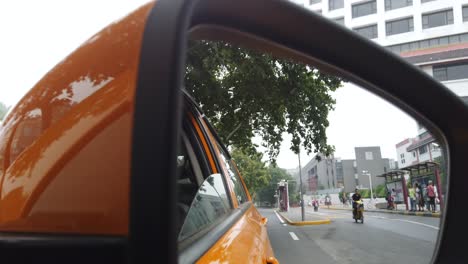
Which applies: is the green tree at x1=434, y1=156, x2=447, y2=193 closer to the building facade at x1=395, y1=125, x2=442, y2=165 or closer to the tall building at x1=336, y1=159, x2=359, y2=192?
the building facade at x1=395, y1=125, x2=442, y2=165

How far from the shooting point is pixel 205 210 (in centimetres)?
116

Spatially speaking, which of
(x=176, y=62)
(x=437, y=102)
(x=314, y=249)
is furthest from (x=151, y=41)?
(x=314, y=249)

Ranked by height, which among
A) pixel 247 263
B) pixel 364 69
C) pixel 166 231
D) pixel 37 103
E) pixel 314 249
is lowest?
pixel 314 249

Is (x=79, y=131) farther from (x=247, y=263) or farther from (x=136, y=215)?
(x=247, y=263)

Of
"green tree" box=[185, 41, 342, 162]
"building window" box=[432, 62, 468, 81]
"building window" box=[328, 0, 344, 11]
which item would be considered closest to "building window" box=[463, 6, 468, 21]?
"building window" box=[328, 0, 344, 11]

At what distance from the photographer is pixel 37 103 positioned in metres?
0.82

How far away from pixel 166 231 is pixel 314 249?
10419 millimetres

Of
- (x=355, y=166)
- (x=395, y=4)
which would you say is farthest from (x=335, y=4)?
(x=355, y=166)

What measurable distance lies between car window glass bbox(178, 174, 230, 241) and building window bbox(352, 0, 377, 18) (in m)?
59.1

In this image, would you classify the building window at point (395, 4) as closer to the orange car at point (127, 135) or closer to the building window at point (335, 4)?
the building window at point (335, 4)

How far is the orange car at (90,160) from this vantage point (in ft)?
1.63

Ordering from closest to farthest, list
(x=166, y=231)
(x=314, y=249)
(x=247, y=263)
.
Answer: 1. (x=166, y=231)
2. (x=247, y=263)
3. (x=314, y=249)

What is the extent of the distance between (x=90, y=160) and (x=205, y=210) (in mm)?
548

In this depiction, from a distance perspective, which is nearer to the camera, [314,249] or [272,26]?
[272,26]
